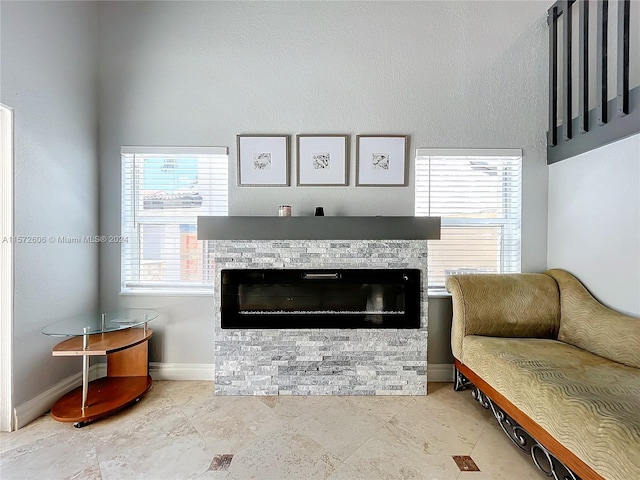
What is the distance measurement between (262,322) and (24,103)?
2.20m

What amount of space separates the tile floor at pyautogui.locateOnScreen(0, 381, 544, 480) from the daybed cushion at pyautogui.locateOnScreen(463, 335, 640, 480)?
1.25 feet

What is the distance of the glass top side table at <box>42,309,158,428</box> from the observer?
1.85m

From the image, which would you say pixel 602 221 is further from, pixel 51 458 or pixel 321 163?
pixel 51 458

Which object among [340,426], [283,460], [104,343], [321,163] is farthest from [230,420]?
[321,163]

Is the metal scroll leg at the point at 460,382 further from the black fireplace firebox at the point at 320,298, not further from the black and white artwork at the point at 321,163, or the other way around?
the black and white artwork at the point at 321,163

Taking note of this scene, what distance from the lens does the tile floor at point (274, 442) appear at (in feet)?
4.86

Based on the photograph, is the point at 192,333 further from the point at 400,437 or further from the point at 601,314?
the point at 601,314

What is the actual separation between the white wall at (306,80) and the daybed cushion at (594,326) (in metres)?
1.01

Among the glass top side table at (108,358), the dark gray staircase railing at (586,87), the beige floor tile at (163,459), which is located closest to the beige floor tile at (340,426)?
the beige floor tile at (163,459)

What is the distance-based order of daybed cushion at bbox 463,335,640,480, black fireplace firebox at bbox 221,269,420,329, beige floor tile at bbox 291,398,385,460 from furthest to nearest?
black fireplace firebox at bbox 221,269,420,329, beige floor tile at bbox 291,398,385,460, daybed cushion at bbox 463,335,640,480

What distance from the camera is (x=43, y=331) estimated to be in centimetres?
183

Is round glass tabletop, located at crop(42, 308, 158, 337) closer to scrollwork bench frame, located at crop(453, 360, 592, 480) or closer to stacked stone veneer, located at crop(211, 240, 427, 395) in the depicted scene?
stacked stone veneer, located at crop(211, 240, 427, 395)

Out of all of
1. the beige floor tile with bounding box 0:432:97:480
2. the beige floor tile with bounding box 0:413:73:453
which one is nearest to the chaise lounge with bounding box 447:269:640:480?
the beige floor tile with bounding box 0:432:97:480

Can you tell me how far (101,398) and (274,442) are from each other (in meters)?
1.34
